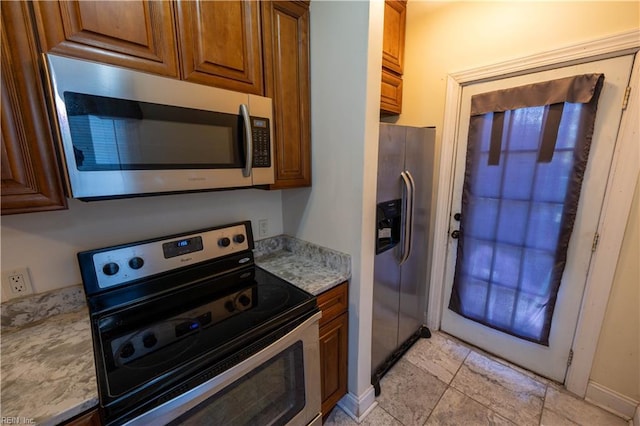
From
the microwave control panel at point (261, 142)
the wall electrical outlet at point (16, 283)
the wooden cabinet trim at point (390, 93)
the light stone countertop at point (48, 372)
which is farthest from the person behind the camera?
the wooden cabinet trim at point (390, 93)

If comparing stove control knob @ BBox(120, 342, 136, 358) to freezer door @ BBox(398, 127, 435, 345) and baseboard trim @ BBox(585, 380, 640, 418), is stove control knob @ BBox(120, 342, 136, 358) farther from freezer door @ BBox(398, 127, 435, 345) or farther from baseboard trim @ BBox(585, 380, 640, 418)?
baseboard trim @ BBox(585, 380, 640, 418)

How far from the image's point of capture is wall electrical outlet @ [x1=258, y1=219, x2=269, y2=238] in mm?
1759

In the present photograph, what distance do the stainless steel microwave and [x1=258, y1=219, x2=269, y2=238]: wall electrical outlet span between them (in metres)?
0.55

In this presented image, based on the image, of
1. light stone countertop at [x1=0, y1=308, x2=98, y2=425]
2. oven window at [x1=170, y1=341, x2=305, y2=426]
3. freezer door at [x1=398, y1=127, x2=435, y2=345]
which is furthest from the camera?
freezer door at [x1=398, y1=127, x2=435, y2=345]

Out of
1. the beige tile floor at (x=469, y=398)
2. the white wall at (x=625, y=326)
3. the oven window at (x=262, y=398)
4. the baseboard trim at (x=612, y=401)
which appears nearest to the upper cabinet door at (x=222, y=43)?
the oven window at (x=262, y=398)

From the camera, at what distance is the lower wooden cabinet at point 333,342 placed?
4.51ft

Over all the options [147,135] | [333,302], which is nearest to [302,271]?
[333,302]

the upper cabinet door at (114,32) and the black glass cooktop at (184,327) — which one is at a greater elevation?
the upper cabinet door at (114,32)

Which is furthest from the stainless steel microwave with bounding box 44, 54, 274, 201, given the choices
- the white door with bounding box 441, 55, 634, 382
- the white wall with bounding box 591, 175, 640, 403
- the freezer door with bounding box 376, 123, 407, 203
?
the white wall with bounding box 591, 175, 640, 403

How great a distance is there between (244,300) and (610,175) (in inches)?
80.6

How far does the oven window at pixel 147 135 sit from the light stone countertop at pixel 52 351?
24.6 inches

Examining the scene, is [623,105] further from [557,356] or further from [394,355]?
[394,355]

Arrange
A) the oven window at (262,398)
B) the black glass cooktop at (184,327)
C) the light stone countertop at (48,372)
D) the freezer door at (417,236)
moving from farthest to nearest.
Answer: the freezer door at (417,236) < the oven window at (262,398) < the black glass cooktop at (184,327) < the light stone countertop at (48,372)

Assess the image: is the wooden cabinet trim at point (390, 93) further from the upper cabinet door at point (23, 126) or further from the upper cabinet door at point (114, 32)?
the upper cabinet door at point (23, 126)
